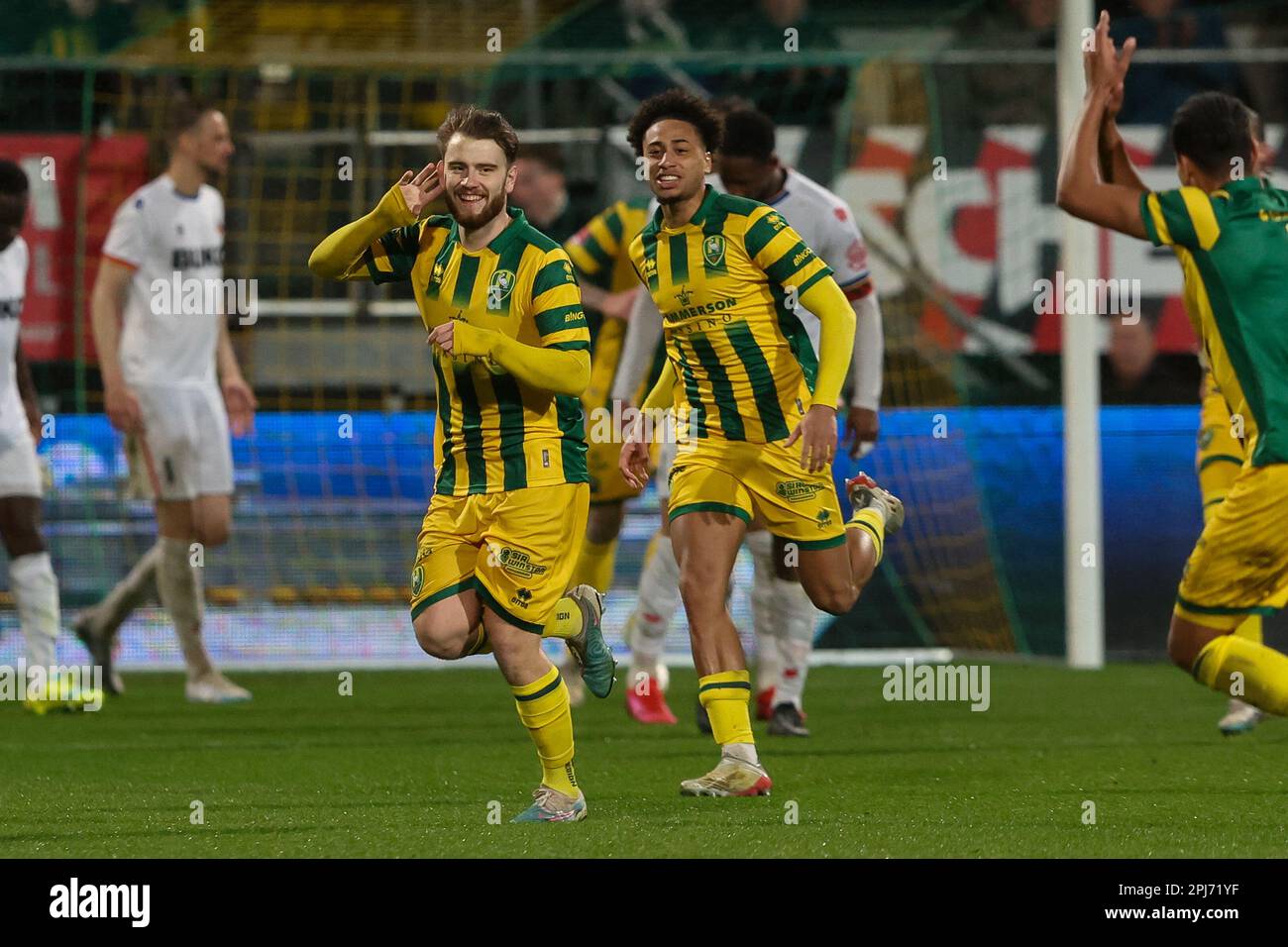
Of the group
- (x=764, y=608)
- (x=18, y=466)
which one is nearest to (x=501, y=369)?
(x=764, y=608)

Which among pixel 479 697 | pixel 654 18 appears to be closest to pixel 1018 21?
pixel 654 18

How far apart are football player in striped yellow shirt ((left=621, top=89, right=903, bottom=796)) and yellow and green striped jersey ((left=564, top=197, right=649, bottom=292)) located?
1996 mm

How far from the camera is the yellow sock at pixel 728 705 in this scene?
587 cm

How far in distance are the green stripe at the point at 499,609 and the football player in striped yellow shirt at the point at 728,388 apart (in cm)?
71

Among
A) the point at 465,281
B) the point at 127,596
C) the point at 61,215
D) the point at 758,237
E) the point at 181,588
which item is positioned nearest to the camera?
the point at 465,281

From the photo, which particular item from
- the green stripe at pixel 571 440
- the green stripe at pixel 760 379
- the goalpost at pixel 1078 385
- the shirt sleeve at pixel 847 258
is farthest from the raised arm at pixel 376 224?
the goalpost at pixel 1078 385

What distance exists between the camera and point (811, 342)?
6.98 meters

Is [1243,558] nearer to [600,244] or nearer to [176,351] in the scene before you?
[600,244]

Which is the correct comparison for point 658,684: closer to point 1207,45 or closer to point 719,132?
point 719,132

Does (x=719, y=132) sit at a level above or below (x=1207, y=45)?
below

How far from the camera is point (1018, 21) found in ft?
40.5

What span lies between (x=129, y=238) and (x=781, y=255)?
386 centimetres

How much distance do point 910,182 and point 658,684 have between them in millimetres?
5526

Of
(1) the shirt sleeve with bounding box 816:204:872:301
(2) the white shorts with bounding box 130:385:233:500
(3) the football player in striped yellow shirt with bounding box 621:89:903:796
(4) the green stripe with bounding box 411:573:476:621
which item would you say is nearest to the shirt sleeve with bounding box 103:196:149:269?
(2) the white shorts with bounding box 130:385:233:500
